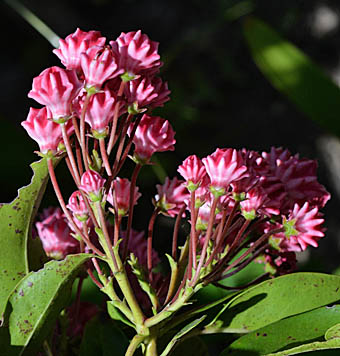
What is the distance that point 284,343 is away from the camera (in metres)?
0.48

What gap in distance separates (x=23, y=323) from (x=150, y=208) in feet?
4.64

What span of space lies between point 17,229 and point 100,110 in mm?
122

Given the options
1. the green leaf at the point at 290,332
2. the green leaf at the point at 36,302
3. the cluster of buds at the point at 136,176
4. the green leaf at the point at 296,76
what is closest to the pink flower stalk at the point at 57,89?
the cluster of buds at the point at 136,176

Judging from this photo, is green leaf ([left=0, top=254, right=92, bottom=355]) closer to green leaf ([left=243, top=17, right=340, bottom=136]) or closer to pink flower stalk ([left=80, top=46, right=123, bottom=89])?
pink flower stalk ([left=80, top=46, right=123, bottom=89])

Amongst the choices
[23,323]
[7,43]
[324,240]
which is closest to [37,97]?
[23,323]

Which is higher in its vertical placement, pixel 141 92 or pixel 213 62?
pixel 141 92

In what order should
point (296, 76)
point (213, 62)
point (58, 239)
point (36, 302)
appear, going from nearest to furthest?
1. point (36, 302)
2. point (58, 239)
3. point (296, 76)
4. point (213, 62)

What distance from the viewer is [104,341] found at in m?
0.51

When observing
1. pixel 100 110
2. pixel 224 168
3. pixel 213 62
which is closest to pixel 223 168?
pixel 224 168

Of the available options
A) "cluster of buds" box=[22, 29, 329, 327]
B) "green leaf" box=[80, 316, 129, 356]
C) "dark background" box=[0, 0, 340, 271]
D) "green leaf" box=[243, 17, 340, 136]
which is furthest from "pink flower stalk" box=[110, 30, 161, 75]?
"dark background" box=[0, 0, 340, 271]

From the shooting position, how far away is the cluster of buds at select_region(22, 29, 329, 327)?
44 cm

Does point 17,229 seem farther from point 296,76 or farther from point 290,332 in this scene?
point 296,76

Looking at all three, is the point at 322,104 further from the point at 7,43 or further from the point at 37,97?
the point at 7,43

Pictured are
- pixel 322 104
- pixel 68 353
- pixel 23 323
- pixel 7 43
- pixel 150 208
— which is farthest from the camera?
pixel 7 43
